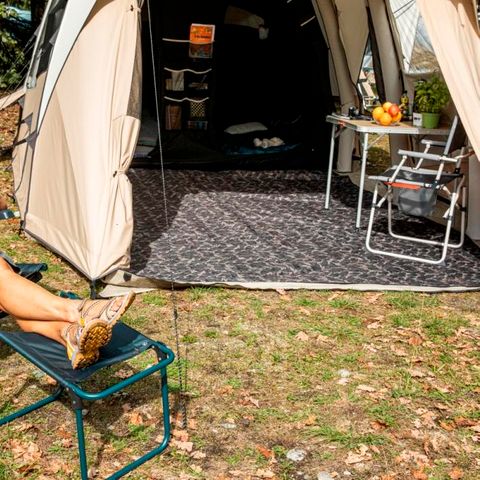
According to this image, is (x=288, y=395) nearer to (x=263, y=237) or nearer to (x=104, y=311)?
(x=104, y=311)

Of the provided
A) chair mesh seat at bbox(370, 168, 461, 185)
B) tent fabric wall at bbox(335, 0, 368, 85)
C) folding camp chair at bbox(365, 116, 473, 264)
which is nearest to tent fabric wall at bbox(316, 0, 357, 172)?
tent fabric wall at bbox(335, 0, 368, 85)

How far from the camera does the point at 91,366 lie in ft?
A: 8.87

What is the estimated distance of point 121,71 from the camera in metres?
4.61

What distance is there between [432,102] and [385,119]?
39 centimetres

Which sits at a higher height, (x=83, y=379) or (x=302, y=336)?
(x=83, y=379)

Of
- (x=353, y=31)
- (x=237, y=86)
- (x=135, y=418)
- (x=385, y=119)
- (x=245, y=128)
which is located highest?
(x=353, y=31)

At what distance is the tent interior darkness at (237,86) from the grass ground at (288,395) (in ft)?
10.7

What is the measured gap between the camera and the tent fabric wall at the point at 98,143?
448 centimetres

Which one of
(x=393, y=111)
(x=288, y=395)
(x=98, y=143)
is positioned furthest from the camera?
(x=393, y=111)

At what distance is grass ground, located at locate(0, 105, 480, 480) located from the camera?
299cm

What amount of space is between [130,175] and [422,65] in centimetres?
301

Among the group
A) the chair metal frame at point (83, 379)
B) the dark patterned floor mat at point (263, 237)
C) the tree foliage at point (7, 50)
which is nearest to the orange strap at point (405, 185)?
the dark patterned floor mat at point (263, 237)

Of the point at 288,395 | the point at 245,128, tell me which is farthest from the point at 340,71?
the point at 288,395

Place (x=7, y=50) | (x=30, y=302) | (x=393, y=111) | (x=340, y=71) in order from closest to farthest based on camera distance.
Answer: (x=30, y=302) < (x=393, y=111) < (x=340, y=71) < (x=7, y=50)
